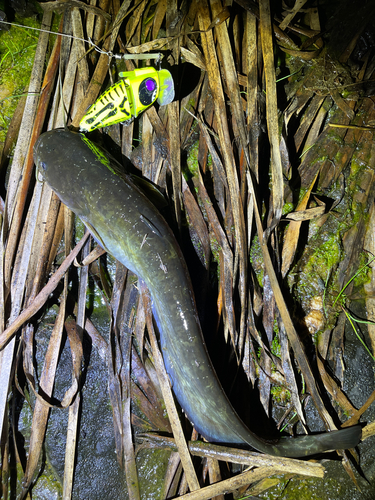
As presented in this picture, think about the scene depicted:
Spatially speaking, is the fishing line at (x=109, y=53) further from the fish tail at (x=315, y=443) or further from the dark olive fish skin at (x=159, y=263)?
the fish tail at (x=315, y=443)

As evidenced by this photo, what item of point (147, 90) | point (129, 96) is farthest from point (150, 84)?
point (129, 96)

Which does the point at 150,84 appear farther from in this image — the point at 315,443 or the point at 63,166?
the point at 315,443

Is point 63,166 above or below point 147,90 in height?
below

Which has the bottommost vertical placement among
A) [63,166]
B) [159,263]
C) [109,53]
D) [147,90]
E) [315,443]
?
[315,443]

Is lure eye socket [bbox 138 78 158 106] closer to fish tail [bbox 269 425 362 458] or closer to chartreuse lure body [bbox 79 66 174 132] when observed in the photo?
chartreuse lure body [bbox 79 66 174 132]

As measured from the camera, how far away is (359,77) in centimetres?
259

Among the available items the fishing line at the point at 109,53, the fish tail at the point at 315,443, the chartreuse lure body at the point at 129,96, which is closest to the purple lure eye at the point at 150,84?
the chartreuse lure body at the point at 129,96

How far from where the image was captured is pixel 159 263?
2047 millimetres

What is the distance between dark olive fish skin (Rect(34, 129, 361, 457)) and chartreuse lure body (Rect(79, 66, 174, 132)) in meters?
0.20

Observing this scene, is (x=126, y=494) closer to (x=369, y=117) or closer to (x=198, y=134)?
(x=198, y=134)

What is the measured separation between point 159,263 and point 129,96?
1198mm

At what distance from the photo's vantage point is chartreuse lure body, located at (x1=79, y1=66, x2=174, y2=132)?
7.12 feet

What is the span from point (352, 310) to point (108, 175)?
2.29 m

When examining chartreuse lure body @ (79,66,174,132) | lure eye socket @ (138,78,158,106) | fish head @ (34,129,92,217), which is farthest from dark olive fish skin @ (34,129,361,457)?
→ lure eye socket @ (138,78,158,106)
